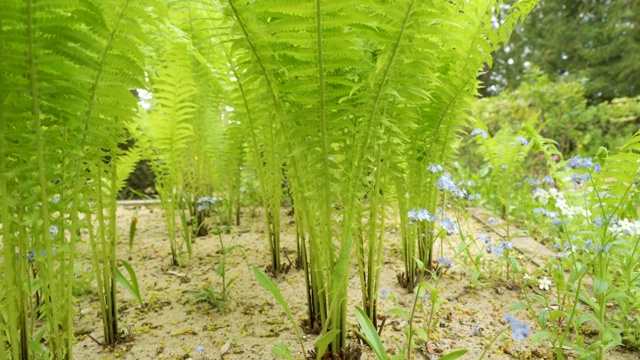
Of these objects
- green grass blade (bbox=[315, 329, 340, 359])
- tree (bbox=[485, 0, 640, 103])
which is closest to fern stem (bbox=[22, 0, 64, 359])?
green grass blade (bbox=[315, 329, 340, 359])

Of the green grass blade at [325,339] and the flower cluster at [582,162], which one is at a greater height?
the flower cluster at [582,162]

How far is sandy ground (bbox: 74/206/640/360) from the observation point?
1374 mm

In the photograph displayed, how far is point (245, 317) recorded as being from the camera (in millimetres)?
1591

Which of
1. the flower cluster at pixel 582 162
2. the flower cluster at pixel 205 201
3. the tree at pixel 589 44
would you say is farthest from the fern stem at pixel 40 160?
the tree at pixel 589 44

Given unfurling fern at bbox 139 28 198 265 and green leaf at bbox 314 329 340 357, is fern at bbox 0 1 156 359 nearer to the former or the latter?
green leaf at bbox 314 329 340 357

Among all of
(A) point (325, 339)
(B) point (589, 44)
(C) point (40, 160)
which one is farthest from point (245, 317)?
(B) point (589, 44)

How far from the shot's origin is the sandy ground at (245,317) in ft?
4.51

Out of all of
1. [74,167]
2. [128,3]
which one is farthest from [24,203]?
[128,3]

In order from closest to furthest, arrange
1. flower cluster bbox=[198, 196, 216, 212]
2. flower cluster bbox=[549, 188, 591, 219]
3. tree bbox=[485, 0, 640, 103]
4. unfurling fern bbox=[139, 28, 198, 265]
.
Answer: flower cluster bbox=[549, 188, 591, 219] < unfurling fern bbox=[139, 28, 198, 265] < flower cluster bbox=[198, 196, 216, 212] < tree bbox=[485, 0, 640, 103]

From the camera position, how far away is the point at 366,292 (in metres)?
1.39

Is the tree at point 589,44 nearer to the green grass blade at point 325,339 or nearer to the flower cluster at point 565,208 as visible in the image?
the flower cluster at point 565,208

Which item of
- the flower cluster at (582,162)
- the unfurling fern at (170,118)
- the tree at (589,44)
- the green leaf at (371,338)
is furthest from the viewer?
the tree at (589,44)

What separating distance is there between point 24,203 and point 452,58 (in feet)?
4.66

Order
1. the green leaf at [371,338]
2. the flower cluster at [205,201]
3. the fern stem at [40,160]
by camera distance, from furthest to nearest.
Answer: the flower cluster at [205,201], the green leaf at [371,338], the fern stem at [40,160]
